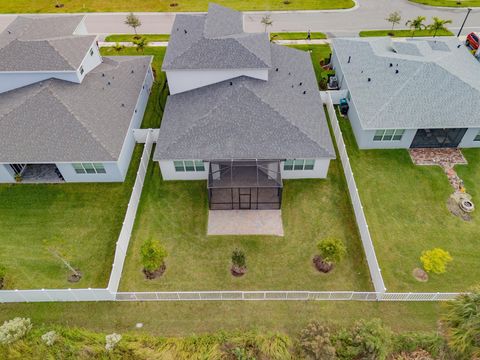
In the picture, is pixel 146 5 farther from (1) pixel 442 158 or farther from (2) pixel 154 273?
(1) pixel 442 158

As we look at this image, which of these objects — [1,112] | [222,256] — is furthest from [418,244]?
[1,112]

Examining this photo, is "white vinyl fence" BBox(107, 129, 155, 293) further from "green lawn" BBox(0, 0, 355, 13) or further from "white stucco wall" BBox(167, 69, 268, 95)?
"green lawn" BBox(0, 0, 355, 13)

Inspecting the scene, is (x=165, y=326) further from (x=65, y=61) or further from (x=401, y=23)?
(x=401, y=23)

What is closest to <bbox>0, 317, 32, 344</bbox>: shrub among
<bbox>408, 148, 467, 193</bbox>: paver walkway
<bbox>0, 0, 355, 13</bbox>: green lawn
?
<bbox>408, 148, 467, 193</bbox>: paver walkway

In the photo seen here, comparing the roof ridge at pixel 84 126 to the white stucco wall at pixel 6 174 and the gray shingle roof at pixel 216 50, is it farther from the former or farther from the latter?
the gray shingle roof at pixel 216 50

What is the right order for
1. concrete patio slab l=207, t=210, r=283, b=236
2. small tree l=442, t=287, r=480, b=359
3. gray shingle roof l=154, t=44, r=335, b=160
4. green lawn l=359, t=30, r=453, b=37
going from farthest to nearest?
1. green lawn l=359, t=30, r=453, b=37
2. gray shingle roof l=154, t=44, r=335, b=160
3. concrete patio slab l=207, t=210, r=283, b=236
4. small tree l=442, t=287, r=480, b=359

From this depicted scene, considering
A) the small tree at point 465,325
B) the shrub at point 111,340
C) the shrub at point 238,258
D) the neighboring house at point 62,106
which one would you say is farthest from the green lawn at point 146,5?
the shrub at point 111,340
